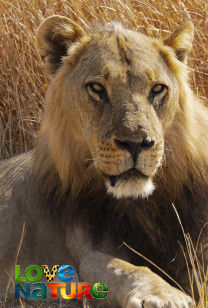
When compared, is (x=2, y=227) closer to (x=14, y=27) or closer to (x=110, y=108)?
(x=110, y=108)

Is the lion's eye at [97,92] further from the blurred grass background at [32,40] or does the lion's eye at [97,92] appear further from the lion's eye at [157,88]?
the blurred grass background at [32,40]

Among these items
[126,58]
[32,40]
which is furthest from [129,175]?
[32,40]

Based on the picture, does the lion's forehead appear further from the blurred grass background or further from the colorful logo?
the blurred grass background

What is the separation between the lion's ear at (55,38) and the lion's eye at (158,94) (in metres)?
0.62

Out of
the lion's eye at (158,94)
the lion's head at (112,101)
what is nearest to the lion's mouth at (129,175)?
the lion's head at (112,101)

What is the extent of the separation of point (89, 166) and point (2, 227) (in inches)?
39.9

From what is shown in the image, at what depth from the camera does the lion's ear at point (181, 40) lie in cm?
383

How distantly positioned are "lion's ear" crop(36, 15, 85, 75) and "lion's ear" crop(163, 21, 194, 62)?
0.56 metres

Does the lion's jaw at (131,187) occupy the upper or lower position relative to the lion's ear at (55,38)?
lower

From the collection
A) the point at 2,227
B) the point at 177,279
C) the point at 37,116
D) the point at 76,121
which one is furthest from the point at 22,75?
the point at 177,279

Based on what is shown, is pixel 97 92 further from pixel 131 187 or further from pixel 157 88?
pixel 131 187

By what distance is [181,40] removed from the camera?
3.86 meters

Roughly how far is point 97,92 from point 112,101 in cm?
15

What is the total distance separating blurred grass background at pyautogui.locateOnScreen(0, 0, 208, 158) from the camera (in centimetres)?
577
